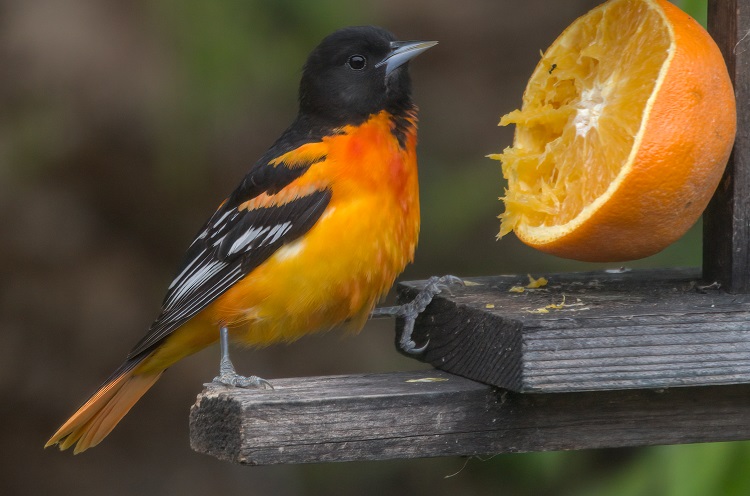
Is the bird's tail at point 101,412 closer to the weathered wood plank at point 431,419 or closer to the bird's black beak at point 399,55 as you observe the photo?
the weathered wood plank at point 431,419

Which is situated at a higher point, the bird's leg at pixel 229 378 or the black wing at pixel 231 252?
the black wing at pixel 231 252

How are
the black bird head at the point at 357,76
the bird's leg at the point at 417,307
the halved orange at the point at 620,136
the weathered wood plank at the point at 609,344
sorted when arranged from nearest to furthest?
the weathered wood plank at the point at 609,344 → the halved orange at the point at 620,136 → the bird's leg at the point at 417,307 → the black bird head at the point at 357,76

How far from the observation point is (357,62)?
3221 mm

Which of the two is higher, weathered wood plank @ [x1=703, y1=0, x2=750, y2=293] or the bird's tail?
weathered wood plank @ [x1=703, y1=0, x2=750, y2=293]

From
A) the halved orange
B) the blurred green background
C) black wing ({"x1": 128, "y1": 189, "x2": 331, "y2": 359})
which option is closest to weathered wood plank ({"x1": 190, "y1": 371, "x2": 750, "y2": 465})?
the halved orange

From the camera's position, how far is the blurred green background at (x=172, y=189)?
3.97 m

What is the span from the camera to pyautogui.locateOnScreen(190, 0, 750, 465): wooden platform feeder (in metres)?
2.09

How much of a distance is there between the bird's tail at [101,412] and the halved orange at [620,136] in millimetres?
1159

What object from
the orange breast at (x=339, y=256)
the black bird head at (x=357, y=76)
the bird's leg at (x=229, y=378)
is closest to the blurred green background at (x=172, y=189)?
the black bird head at (x=357, y=76)

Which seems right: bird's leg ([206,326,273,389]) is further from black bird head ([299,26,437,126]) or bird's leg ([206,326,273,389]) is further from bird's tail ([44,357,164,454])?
black bird head ([299,26,437,126])

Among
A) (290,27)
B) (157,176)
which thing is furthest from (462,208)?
(157,176)

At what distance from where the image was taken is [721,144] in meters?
2.28

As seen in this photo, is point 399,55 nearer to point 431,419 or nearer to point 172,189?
point 431,419

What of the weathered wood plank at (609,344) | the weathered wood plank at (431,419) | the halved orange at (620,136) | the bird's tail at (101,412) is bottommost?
the bird's tail at (101,412)
